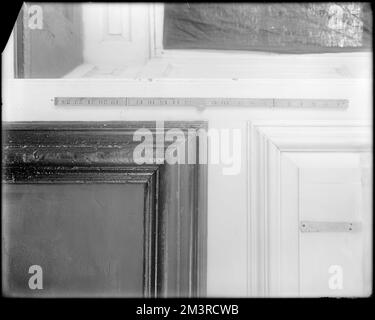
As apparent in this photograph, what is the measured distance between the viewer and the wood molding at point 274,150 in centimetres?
98

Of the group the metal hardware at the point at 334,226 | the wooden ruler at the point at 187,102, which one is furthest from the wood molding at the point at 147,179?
the metal hardware at the point at 334,226

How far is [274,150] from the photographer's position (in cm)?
99

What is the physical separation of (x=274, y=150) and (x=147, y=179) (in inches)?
14.6

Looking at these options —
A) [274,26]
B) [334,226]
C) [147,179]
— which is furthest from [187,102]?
[334,226]

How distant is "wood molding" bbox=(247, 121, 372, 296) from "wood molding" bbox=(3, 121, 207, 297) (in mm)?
172

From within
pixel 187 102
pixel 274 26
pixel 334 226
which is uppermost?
pixel 274 26

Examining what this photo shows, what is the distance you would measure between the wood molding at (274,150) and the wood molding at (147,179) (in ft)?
0.56

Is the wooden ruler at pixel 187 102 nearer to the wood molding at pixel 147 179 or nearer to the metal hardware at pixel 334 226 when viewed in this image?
the wood molding at pixel 147 179

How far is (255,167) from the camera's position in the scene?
0.99 meters

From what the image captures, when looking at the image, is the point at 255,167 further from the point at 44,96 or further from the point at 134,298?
the point at 44,96

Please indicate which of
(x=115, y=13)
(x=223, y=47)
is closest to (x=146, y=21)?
(x=115, y=13)

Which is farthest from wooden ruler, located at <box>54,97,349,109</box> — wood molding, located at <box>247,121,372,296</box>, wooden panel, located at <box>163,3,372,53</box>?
wooden panel, located at <box>163,3,372,53</box>

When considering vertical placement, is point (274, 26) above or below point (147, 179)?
above

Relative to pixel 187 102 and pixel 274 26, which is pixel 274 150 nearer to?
pixel 187 102
